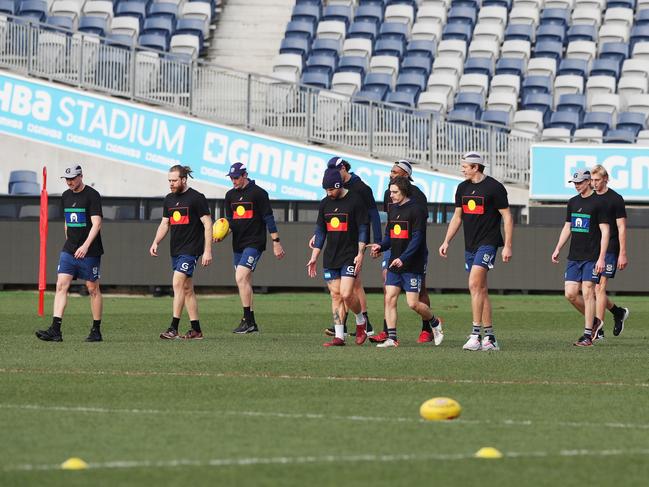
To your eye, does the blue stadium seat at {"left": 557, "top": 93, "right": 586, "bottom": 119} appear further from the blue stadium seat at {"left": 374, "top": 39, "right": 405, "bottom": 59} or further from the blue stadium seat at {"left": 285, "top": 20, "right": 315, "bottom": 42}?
the blue stadium seat at {"left": 285, "top": 20, "right": 315, "bottom": 42}

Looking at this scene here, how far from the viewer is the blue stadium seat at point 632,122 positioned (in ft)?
107

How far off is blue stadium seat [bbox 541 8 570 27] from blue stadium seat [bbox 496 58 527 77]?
2.32m

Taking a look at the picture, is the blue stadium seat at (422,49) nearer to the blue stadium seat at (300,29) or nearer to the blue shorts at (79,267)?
the blue stadium seat at (300,29)

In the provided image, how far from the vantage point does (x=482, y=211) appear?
14812 mm

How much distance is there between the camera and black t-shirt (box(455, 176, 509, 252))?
14.8 m

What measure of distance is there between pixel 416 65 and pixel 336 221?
19.6 meters

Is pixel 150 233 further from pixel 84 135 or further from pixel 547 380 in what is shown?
pixel 547 380

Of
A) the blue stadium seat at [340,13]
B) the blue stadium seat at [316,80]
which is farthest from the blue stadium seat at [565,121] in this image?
the blue stadium seat at [340,13]

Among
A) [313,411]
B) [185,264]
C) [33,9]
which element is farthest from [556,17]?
[313,411]

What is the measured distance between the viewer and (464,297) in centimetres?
2619

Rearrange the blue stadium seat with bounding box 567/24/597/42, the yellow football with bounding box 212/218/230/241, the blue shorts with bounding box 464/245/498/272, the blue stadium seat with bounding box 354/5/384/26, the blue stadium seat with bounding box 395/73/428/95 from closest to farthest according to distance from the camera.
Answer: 1. the blue shorts with bounding box 464/245/498/272
2. the yellow football with bounding box 212/218/230/241
3. the blue stadium seat with bounding box 395/73/428/95
4. the blue stadium seat with bounding box 567/24/597/42
5. the blue stadium seat with bounding box 354/5/384/26

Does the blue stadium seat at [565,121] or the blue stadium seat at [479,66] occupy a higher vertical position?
the blue stadium seat at [479,66]

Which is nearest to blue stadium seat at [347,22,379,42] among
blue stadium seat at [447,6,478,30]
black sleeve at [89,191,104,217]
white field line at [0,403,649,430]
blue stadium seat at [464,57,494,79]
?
blue stadium seat at [447,6,478,30]

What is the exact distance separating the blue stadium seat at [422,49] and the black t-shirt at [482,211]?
20869 millimetres
